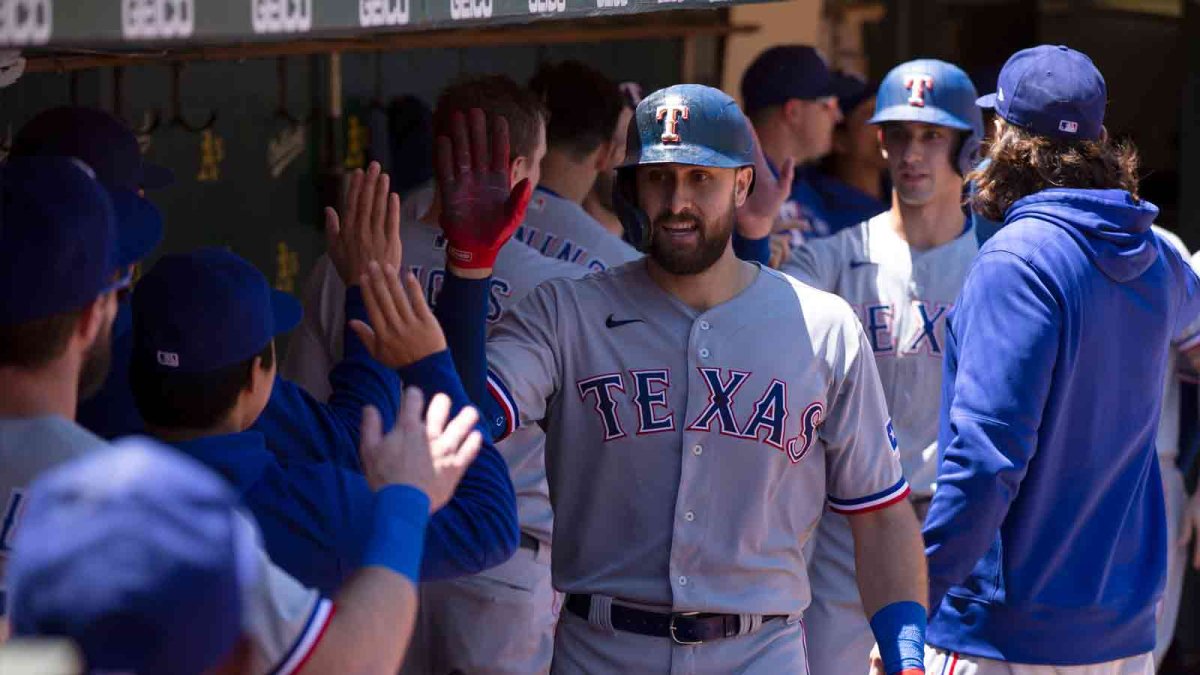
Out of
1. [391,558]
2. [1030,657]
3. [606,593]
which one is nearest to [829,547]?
[1030,657]

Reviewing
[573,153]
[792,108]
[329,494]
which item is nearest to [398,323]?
[329,494]

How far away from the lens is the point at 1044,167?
3.20 metres

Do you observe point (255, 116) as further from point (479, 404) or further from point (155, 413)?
point (155, 413)

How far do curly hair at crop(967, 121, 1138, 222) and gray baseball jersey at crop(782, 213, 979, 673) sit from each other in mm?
826

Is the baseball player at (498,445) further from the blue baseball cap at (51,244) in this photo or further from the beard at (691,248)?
the blue baseball cap at (51,244)

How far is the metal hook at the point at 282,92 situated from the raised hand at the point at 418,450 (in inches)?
106

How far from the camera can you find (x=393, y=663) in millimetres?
1798

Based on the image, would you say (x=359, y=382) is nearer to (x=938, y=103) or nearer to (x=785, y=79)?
(x=938, y=103)

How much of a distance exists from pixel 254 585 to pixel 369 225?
1136mm

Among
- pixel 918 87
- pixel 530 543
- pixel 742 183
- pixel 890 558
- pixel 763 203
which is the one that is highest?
pixel 918 87

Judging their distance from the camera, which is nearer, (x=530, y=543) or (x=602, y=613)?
(x=602, y=613)

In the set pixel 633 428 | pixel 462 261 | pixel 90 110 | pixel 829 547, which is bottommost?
pixel 829 547

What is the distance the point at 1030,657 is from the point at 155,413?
1.68 m

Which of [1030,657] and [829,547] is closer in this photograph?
[1030,657]
